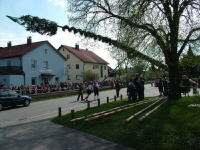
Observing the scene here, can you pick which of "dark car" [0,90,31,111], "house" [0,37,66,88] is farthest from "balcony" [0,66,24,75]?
"dark car" [0,90,31,111]

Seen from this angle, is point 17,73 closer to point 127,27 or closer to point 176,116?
point 127,27

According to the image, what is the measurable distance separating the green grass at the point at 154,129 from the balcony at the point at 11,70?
2376 centimetres

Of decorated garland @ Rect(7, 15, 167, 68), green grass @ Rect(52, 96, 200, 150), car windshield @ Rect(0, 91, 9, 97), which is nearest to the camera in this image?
green grass @ Rect(52, 96, 200, 150)

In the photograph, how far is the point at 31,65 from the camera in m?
33.2

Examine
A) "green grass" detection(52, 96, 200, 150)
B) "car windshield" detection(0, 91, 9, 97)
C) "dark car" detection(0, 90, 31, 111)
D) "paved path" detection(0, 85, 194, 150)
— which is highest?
"car windshield" detection(0, 91, 9, 97)

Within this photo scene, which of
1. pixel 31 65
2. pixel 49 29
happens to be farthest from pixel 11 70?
pixel 49 29

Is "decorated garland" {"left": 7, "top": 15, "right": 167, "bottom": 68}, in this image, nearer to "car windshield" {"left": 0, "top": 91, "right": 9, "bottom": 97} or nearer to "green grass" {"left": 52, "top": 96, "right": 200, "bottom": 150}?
"green grass" {"left": 52, "top": 96, "right": 200, "bottom": 150}

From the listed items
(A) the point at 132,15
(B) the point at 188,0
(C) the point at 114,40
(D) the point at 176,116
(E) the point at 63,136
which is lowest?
(E) the point at 63,136

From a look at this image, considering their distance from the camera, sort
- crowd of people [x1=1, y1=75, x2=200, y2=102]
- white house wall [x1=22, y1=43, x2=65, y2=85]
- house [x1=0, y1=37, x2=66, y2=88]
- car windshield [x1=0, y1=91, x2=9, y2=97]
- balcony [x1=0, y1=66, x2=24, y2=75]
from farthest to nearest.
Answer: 1. white house wall [x1=22, y1=43, x2=65, y2=85]
2. house [x1=0, y1=37, x2=66, y2=88]
3. balcony [x1=0, y1=66, x2=24, y2=75]
4. car windshield [x1=0, y1=91, x2=9, y2=97]
5. crowd of people [x1=1, y1=75, x2=200, y2=102]

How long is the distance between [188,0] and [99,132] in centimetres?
827

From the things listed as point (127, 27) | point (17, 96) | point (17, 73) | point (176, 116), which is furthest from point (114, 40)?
point (17, 73)

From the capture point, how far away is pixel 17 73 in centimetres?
3056

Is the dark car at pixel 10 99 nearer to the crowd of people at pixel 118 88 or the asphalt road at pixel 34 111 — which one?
the asphalt road at pixel 34 111

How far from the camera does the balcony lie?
30.0 m
